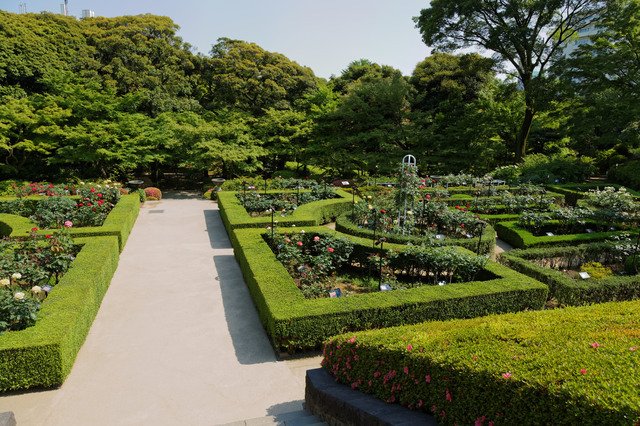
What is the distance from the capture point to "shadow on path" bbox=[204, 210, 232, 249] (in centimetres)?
1182

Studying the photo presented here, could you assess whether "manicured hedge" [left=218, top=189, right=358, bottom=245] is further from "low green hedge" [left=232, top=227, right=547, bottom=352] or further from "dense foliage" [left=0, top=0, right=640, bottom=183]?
"dense foliage" [left=0, top=0, right=640, bottom=183]

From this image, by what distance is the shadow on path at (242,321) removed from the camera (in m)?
6.21

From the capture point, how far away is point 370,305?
6410 mm

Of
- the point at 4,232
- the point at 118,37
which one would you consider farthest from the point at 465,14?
the point at 4,232

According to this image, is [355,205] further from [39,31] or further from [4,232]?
[39,31]

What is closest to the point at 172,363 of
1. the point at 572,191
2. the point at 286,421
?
the point at 286,421

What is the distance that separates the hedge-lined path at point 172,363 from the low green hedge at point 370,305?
1.51 ft

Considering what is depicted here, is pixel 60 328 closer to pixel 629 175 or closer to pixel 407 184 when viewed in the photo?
pixel 407 184

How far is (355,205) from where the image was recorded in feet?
40.3

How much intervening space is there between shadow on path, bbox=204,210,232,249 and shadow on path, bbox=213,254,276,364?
76.9 inches

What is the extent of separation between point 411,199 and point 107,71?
1944 centimetres

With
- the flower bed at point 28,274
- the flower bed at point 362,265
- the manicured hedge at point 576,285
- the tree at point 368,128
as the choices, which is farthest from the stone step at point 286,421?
the tree at point 368,128

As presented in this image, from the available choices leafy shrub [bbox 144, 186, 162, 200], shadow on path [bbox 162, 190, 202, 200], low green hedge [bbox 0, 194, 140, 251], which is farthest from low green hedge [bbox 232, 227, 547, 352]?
shadow on path [bbox 162, 190, 202, 200]

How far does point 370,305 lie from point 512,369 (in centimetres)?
383
